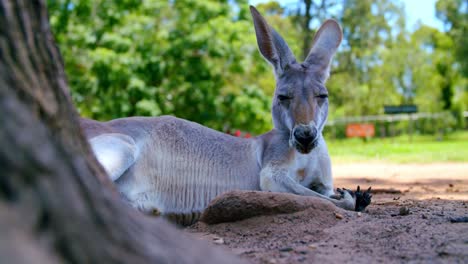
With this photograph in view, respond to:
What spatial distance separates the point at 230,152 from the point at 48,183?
11.0 feet

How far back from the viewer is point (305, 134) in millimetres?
3932

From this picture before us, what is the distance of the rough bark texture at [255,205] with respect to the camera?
11.8 ft

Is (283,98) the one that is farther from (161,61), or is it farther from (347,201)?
(161,61)

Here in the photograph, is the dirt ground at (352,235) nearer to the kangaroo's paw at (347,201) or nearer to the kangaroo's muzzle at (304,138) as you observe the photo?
the kangaroo's paw at (347,201)

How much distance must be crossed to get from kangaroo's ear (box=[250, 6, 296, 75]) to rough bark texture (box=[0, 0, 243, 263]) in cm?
304

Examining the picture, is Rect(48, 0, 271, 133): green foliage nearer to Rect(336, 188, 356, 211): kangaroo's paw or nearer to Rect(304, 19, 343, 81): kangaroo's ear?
Rect(304, 19, 343, 81): kangaroo's ear

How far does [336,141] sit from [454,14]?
1226cm

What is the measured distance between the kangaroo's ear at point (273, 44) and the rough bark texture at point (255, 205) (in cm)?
141

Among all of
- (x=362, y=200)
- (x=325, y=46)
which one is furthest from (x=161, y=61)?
(x=362, y=200)

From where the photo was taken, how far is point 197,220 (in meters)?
4.25

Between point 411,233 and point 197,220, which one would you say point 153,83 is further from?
point 411,233

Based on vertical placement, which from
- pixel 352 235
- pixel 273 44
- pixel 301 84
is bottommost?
pixel 352 235

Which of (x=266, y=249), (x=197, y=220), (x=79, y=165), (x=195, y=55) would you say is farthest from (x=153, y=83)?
(x=79, y=165)

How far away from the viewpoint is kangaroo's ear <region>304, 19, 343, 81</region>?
4.68 metres
